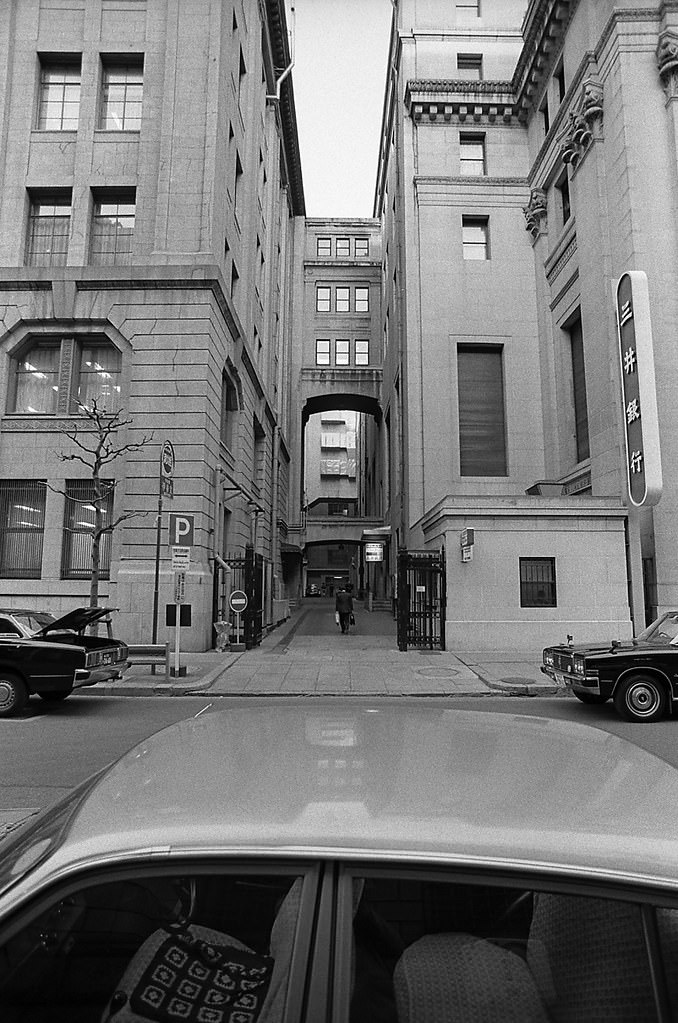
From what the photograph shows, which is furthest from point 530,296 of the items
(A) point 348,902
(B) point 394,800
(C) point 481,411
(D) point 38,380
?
(A) point 348,902

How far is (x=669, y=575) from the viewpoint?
19.0m

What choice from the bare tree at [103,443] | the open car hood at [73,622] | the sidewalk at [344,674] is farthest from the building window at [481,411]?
the open car hood at [73,622]

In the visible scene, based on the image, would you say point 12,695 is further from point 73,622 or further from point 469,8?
point 469,8

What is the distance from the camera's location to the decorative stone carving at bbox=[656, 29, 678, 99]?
20.2 meters

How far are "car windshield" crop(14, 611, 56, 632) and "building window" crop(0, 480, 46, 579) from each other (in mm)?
8933

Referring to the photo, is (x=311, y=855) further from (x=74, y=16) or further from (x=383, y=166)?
(x=383, y=166)

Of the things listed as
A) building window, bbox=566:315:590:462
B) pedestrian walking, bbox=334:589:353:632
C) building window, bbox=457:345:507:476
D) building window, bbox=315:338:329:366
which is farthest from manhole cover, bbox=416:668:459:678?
building window, bbox=315:338:329:366

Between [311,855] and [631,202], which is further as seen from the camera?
[631,202]

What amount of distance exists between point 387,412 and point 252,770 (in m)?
44.3

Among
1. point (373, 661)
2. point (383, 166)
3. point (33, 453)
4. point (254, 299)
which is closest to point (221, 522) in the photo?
point (33, 453)

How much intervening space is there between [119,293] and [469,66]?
80.2ft

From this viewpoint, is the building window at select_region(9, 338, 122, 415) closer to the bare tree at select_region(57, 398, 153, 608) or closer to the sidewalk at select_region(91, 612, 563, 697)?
the bare tree at select_region(57, 398, 153, 608)

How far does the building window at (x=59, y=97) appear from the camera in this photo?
2130 cm

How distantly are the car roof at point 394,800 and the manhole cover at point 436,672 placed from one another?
12.1 meters
